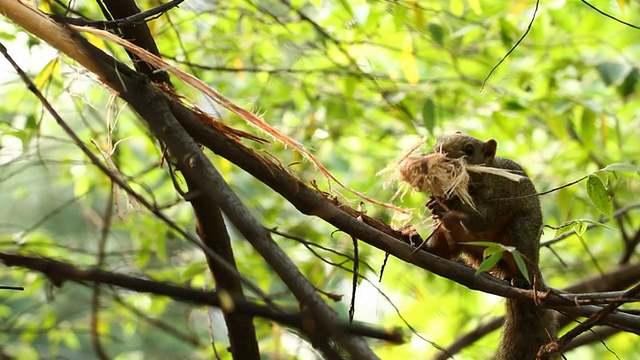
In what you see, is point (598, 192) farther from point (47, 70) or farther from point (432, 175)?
point (47, 70)

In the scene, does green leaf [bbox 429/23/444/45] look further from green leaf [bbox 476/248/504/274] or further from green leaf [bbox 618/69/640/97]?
green leaf [bbox 476/248/504/274]

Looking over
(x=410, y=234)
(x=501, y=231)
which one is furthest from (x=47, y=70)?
(x=501, y=231)

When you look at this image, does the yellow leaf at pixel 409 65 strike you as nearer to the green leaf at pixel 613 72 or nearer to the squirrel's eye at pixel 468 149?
the squirrel's eye at pixel 468 149

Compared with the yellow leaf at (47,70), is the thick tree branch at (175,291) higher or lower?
lower

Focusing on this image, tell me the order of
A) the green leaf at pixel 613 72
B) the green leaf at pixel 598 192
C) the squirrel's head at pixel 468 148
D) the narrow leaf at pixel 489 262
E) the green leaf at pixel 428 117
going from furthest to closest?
the green leaf at pixel 613 72 < the green leaf at pixel 428 117 < the squirrel's head at pixel 468 148 < the green leaf at pixel 598 192 < the narrow leaf at pixel 489 262

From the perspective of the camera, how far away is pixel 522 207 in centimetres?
208

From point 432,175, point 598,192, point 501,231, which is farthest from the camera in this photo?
point 501,231

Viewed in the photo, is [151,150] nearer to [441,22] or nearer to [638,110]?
[441,22]

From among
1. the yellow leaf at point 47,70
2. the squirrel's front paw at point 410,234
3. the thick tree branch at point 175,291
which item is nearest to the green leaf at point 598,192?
the squirrel's front paw at point 410,234

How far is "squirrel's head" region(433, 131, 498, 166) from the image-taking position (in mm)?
2084

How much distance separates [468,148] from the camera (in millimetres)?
2148

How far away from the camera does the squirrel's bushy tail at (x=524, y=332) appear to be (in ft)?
6.39

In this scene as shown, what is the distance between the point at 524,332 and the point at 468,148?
0.53m

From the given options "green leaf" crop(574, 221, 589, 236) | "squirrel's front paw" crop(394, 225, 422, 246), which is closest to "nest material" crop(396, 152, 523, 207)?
"squirrel's front paw" crop(394, 225, 422, 246)
